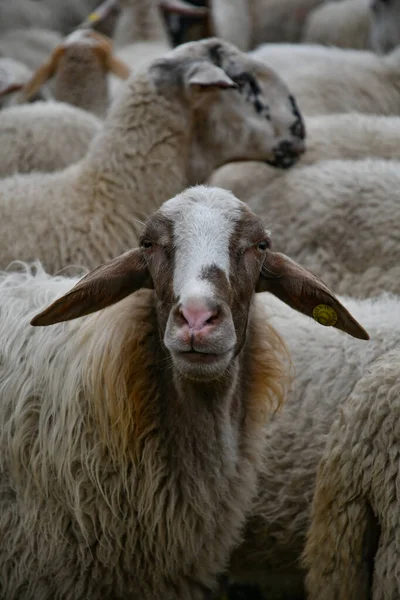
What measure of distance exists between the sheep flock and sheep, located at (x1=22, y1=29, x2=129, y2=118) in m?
1.85

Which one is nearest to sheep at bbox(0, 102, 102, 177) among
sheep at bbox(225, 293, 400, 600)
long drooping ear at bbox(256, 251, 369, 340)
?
sheep at bbox(225, 293, 400, 600)

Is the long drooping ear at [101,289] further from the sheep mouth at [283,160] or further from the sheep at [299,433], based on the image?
the sheep mouth at [283,160]

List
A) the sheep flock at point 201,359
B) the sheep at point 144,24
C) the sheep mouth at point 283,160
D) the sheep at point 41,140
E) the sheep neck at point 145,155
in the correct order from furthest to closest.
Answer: the sheep at point 144,24, the sheep at point 41,140, the sheep mouth at point 283,160, the sheep neck at point 145,155, the sheep flock at point 201,359

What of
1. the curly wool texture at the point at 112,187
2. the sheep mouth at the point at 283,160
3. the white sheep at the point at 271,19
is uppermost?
the curly wool texture at the point at 112,187

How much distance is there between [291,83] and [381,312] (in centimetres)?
313

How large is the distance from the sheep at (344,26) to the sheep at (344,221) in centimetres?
484


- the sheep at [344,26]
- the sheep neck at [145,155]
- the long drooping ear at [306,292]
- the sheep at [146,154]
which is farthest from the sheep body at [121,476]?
the sheep at [344,26]

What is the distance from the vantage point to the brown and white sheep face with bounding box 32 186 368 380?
261 centimetres

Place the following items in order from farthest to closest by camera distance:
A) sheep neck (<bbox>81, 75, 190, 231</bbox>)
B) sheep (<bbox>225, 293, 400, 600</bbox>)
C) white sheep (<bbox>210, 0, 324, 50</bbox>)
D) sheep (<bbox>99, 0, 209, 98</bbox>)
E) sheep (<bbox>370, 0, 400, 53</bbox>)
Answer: white sheep (<bbox>210, 0, 324, 50</bbox>) → sheep (<bbox>99, 0, 209, 98</bbox>) → sheep (<bbox>370, 0, 400, 53</bbox>) → sheep neck (<bbox>81, 75, 190, 231</bbox>) → sheep (<bbox>225, 293, 400, 600</bbox>)

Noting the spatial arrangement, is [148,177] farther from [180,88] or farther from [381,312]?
[381,312]

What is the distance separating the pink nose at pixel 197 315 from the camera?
2.57 meters

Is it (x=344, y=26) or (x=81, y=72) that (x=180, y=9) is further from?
(x=81, y=72)

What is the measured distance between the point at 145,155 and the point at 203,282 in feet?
6.41

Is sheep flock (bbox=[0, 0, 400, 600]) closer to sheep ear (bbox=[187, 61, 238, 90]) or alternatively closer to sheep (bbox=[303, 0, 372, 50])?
sheep ear (bbox=[187, 61, 238, 90])
